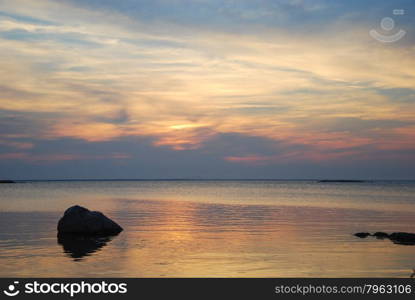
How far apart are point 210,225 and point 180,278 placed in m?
19.9

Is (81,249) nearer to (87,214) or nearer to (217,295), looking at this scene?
(87,214)

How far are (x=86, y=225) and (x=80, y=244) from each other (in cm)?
412

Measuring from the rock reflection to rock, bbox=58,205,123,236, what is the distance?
45 centimetres

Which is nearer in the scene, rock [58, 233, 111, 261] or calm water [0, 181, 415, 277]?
calm water [0, 181, 415, 277]

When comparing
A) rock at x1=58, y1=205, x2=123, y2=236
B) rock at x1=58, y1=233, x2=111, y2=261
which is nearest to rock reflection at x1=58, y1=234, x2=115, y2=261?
rock at x1=58, y1=233, x2=111, y2=261

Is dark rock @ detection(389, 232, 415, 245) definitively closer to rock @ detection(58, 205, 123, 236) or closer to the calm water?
the calm water

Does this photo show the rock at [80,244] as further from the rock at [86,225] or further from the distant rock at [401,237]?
the distant rock at [401,237]

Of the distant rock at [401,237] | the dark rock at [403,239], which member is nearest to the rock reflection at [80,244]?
the distant rock at [401,237]

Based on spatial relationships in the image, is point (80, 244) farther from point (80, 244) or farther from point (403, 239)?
point (403, 239)

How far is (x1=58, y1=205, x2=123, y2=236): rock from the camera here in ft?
99.9

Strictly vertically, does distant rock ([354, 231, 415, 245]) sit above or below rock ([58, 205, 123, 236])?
below

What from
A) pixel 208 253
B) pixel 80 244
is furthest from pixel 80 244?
pixel 208 253

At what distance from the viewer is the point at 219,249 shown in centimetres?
2444

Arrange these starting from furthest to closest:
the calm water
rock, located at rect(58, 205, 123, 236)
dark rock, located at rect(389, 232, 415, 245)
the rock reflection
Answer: rock, located at rect(58, 205, 123, 236), dark rock, located at rect(389, 232, 415, 245), the rock reflection, the calm water
